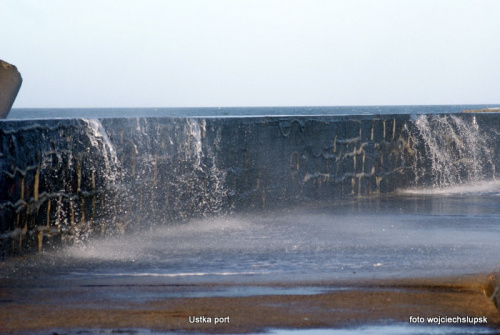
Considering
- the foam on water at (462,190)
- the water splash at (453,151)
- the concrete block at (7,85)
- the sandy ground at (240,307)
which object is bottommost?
the foam on water at (462,190)

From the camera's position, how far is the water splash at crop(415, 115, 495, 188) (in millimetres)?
12586

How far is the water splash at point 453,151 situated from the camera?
1259cm

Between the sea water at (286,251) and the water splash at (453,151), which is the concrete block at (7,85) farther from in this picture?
the water splash at (453,151)

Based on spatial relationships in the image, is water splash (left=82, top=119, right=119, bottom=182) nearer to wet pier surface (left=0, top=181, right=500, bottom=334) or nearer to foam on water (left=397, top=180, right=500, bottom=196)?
wet pier surface (left=0, top=181, right=500, bottom=334)

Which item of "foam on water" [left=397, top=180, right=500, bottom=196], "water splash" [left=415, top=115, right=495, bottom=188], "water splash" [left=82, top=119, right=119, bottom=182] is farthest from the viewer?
"water splash" [left=415, top=115, right=495, bottom=188]

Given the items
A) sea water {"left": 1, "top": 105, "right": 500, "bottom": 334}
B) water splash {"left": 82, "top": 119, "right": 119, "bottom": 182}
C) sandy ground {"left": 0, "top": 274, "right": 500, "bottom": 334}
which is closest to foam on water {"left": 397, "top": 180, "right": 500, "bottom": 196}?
sea water {"left": 1, "top": 105, "right": 500, "bottom": 334}

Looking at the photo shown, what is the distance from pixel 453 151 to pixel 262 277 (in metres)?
8.45

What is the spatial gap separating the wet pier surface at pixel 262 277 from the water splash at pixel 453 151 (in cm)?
395

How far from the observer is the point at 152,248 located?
688 cm

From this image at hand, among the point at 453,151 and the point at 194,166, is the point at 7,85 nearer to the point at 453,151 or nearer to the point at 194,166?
the point at 194,166

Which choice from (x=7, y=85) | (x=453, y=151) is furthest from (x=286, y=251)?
(x=453, y=151)

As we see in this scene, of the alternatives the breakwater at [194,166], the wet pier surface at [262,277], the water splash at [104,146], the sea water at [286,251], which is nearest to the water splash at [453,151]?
the breakwater at [194,166]

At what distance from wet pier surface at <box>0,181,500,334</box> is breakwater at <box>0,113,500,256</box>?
0.88 feet

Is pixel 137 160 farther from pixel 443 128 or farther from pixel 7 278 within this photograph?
pixel 443 128
